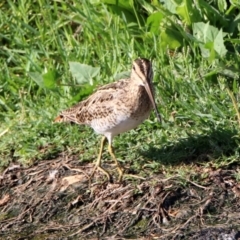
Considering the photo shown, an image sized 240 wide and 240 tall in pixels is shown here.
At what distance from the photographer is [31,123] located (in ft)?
23.3

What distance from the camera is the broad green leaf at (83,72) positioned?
7.06 meters

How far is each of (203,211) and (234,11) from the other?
2234 millimetres

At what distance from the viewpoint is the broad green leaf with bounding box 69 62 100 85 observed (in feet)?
23.2

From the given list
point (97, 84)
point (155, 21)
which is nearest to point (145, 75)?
point (97, 84)

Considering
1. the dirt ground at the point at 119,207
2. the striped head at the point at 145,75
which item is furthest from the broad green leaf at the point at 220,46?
the dirt ground at the point at 119,207

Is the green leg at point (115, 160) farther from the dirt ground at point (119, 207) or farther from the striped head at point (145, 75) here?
the striped head at point (145, 75)

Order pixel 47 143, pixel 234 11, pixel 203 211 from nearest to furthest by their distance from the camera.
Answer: pixel 203 211, pixel 47 143, pixel 234 11

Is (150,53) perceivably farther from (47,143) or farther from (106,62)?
(47,143)

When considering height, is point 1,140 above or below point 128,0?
below

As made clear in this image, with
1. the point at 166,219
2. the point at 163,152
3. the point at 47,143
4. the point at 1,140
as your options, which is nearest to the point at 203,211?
the point at 166,219

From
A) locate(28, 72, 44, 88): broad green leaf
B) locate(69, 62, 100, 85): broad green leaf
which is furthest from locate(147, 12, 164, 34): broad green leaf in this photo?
locate(28, 72, 44, 88): broad green leaf

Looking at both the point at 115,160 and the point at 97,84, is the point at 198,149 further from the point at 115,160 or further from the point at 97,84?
the point at 97,84

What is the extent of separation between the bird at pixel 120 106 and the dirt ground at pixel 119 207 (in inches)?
8.4

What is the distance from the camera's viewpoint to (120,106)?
244 inches
